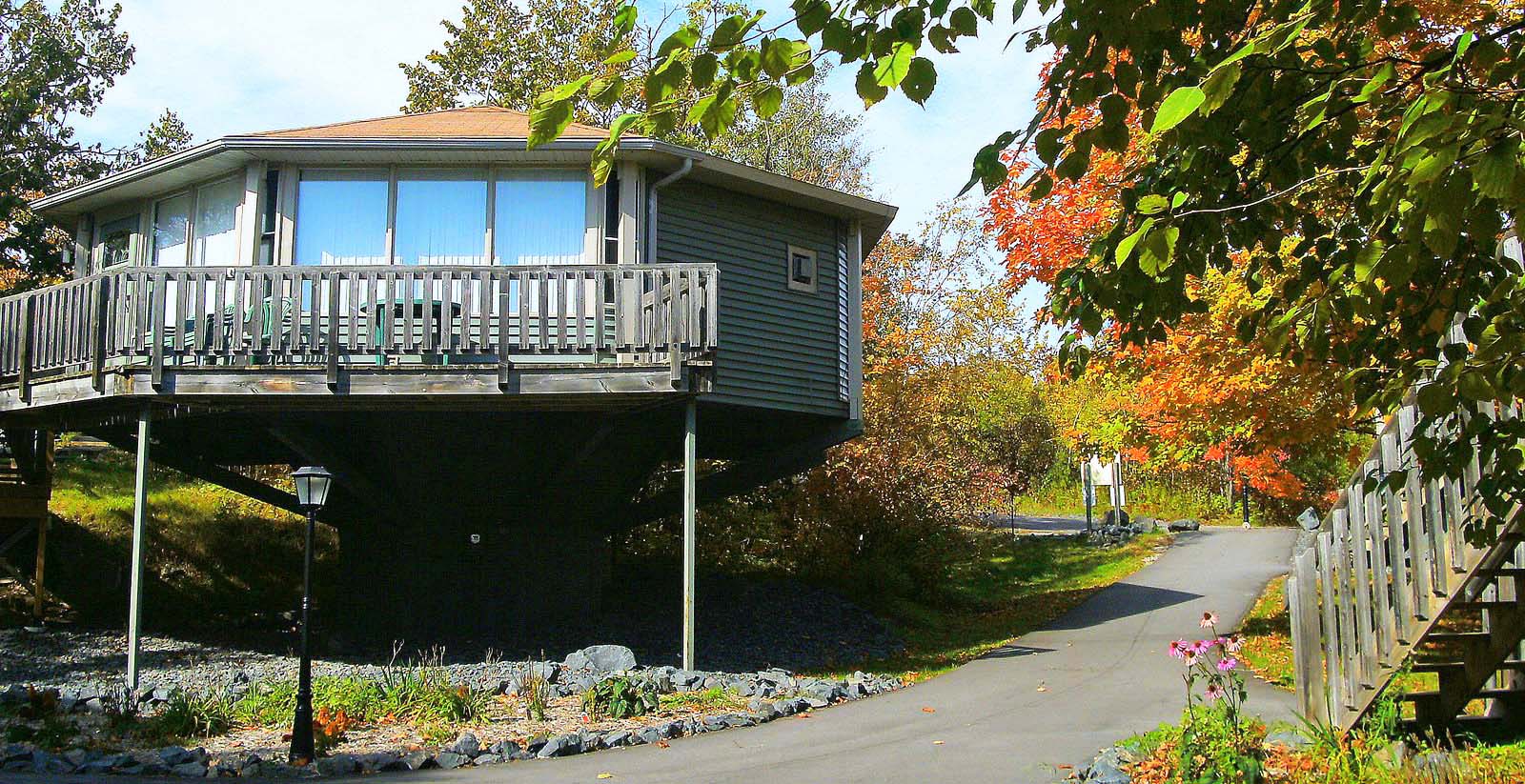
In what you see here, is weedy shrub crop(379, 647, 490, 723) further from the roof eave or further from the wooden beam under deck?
the roof eave

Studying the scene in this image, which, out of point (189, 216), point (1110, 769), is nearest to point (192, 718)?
point (1110, 769)

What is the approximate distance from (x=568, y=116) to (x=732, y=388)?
1148 centimetres

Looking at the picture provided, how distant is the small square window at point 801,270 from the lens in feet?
56.6

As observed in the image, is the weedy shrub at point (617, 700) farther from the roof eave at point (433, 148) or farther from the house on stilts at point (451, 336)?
the roof eave at point (433, 148)

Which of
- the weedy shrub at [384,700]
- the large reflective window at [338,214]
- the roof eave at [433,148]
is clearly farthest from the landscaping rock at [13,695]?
the roof eave at [433,148]

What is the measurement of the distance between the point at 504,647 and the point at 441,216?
18.3ft

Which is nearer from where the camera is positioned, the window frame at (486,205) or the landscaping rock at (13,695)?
the landscaping rock at (13,695)

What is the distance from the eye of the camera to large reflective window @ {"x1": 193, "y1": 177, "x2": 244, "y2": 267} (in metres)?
15.9

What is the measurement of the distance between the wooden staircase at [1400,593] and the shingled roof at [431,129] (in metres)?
9.80

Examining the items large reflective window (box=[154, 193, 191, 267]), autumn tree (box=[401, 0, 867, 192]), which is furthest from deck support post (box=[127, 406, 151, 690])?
autumn tree (box=[401, 0, 867, 192])

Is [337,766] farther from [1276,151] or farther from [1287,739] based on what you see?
[1276,151]

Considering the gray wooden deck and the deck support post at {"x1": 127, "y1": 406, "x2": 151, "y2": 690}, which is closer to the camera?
the deck support post at {"x1": 127, "y1": 406, "x2": 151, "y2": 690}

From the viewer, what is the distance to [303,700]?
9633 mm

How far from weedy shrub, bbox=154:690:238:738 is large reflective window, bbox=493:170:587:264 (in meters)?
6.60
